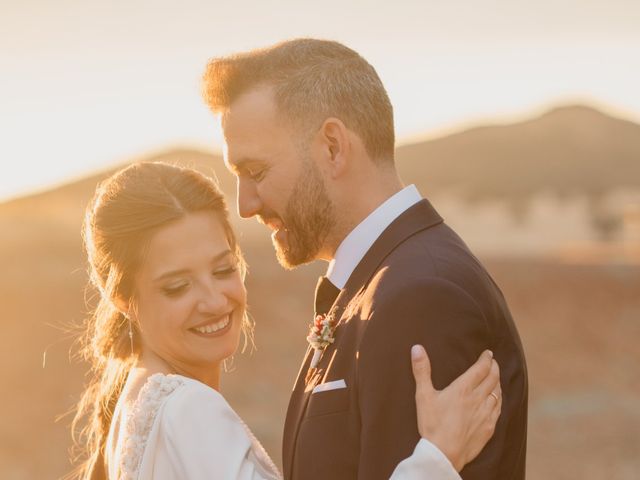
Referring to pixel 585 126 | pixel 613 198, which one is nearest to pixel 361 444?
pixel 613 198

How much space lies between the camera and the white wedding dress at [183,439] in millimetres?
3297

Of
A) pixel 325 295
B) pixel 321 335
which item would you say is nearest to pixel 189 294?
pixel 325 295

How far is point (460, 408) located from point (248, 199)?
1.06m

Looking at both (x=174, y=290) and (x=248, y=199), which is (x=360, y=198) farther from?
(x=174, y=290)

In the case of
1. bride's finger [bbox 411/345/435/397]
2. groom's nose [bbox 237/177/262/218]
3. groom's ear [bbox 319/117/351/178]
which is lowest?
bride's finger [bbox 411/345/435/397]

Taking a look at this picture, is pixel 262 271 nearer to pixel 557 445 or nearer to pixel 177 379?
pixel 557 445

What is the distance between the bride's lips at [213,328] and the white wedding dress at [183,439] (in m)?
0.24

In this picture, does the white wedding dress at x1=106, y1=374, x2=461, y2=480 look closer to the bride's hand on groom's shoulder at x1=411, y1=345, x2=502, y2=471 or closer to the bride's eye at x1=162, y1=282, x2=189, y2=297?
the bride's eye at x1=162, y1=282, x2=189, y2=297

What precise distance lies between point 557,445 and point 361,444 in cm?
1854

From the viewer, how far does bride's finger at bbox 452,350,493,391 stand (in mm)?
2812

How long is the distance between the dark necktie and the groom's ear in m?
0.36

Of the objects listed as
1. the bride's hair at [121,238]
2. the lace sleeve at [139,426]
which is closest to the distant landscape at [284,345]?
the bride's hair at [121,238]

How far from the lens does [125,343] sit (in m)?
3.99

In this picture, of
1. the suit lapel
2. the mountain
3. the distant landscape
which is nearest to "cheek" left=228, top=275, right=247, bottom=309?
the suit lapel
